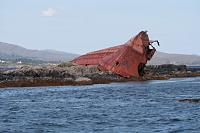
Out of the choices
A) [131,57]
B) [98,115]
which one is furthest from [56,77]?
[98,115]

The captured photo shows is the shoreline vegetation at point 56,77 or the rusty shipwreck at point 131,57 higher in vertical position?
the rusty shipwreck at point 131,57

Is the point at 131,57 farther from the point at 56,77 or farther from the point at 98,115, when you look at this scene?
the point at 98,115

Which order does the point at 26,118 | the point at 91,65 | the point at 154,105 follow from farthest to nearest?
the point at 91,65 → the point at 154,105 → the point at 26,118

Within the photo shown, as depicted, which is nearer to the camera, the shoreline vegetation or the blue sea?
the blue sea

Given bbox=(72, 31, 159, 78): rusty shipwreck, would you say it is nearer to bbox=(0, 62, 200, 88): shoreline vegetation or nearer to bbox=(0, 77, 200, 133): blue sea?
bbox=(0, 62, 200, 88): shoreline vegetation

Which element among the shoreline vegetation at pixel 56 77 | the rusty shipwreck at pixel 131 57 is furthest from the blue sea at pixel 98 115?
the rusty shipwreck at pixel 131 57

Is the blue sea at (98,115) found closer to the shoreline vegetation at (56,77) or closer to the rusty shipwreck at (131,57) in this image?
the shoreline vegetation at (56,77)

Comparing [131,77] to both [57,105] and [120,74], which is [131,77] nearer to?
[120,74]

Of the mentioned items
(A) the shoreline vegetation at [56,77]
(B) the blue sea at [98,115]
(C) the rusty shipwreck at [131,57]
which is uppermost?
(C) the rusty shipwreck at [131,57]

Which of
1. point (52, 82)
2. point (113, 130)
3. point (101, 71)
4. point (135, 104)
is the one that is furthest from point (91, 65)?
point (113, 130)

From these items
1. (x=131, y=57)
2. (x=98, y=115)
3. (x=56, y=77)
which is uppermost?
(x=131, y=57)

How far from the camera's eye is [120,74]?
69.6m

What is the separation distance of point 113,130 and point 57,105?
12.3 meters

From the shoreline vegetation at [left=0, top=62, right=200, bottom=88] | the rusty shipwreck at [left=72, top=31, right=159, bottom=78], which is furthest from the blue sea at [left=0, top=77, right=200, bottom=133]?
the rusty shipwreck at [left=72, top=31, right=159, bottom=78]
